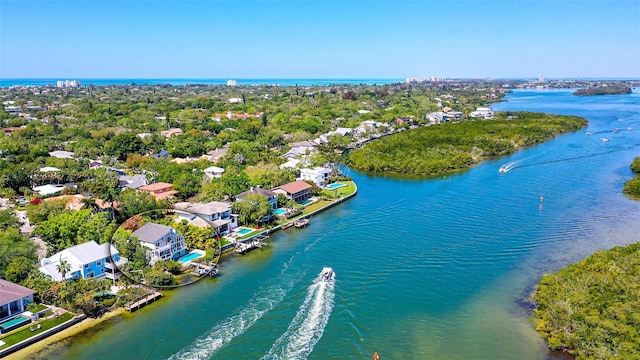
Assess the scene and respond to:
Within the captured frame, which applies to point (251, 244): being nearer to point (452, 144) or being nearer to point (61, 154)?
point (61, 154)

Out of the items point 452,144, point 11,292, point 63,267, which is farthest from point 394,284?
point 452,144

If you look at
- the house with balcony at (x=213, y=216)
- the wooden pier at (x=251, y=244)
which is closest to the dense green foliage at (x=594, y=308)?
the wooden pier at (x=251, y=244)

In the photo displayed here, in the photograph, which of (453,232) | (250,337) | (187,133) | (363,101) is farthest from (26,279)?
(363,101)

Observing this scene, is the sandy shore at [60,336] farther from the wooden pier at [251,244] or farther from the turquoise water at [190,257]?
the wooden pier at [251,244]

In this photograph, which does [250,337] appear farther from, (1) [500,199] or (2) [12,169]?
(2) [12,169]

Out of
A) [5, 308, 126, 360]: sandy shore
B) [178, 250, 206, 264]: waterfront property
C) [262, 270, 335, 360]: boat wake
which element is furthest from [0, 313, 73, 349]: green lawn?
[262, 270, 335, 360]: boat wake
